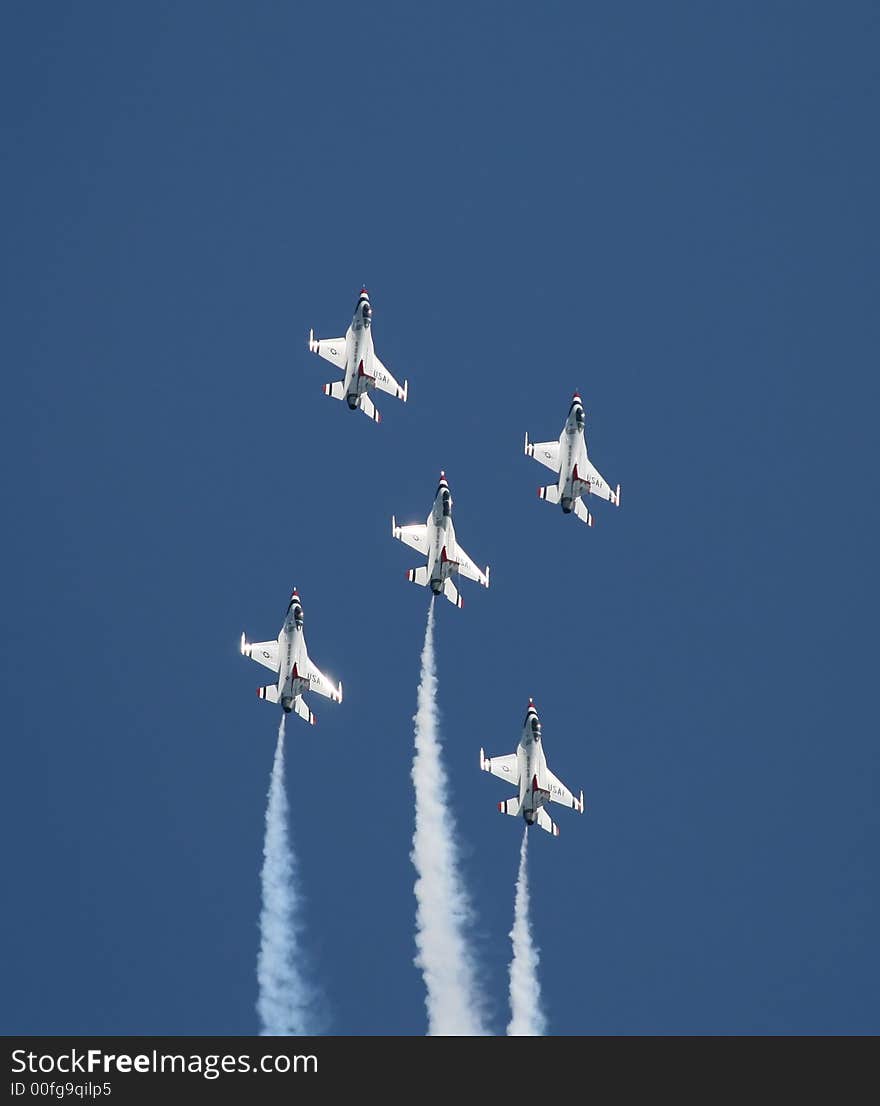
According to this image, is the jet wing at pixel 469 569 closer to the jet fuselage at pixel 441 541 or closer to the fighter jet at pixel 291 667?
the jet fuselage at pixel 441 541

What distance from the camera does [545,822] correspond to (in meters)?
162

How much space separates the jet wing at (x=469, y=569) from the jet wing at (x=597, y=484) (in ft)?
24.5

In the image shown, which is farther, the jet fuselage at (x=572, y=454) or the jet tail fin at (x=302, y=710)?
the jet fuselage at (x=572, y=454)

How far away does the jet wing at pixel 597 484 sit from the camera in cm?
17200

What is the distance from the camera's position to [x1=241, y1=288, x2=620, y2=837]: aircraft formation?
161 m

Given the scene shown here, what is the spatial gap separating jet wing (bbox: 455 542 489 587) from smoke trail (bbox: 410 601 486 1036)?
3.03 meters

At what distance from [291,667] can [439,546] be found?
10.2 m

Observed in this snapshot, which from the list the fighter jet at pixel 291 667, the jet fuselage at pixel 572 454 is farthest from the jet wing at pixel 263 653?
the jet fuselage at pixel 572 454

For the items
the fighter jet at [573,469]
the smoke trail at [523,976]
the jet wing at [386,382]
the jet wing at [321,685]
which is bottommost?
the smoke trail at [523,976]
